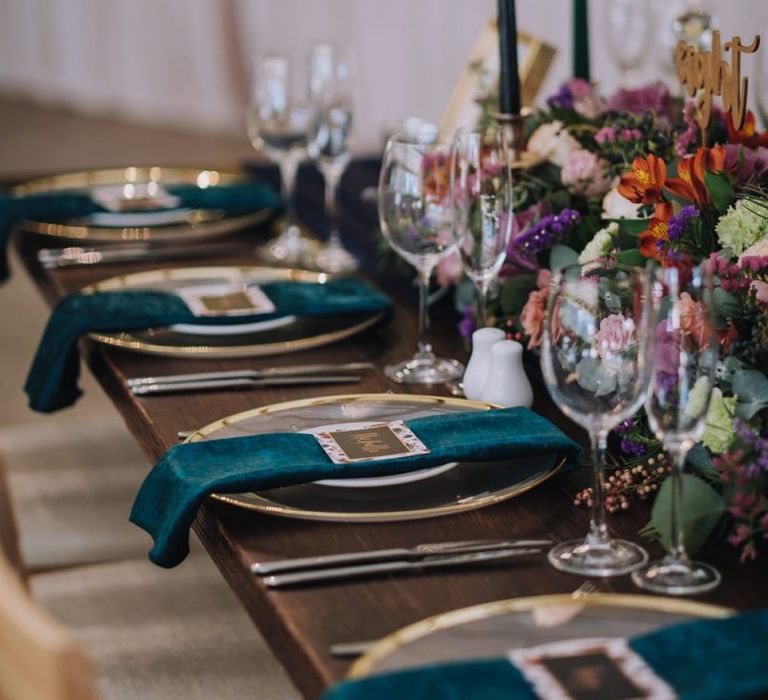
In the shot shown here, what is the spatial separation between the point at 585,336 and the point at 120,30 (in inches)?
249

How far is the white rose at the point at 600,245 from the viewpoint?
148cm

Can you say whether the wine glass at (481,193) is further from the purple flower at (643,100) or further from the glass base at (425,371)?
the purple flower at (643,100)

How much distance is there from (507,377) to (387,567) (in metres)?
0.40

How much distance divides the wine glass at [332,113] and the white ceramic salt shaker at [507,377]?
2.48 feet

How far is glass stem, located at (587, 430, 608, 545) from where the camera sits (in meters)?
1.10

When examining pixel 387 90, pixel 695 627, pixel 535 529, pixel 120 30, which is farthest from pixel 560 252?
pixel 120 30

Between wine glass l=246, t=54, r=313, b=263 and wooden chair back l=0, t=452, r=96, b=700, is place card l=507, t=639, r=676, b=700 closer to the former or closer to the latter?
wooden chair back l=0, t=452, r=96, b=700

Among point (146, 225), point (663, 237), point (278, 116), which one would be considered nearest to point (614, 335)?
point (663, 237)

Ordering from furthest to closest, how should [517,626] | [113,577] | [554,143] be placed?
[113,577] → [554,143] → [517,626]

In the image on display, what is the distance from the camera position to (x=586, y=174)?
1669 millimetres

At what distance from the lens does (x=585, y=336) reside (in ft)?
3.49

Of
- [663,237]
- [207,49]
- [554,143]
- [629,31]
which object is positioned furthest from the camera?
[207,49]

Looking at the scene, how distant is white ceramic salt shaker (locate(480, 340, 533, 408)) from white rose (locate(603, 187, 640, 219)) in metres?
0.20

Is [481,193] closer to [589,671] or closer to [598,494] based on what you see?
[598,494]
